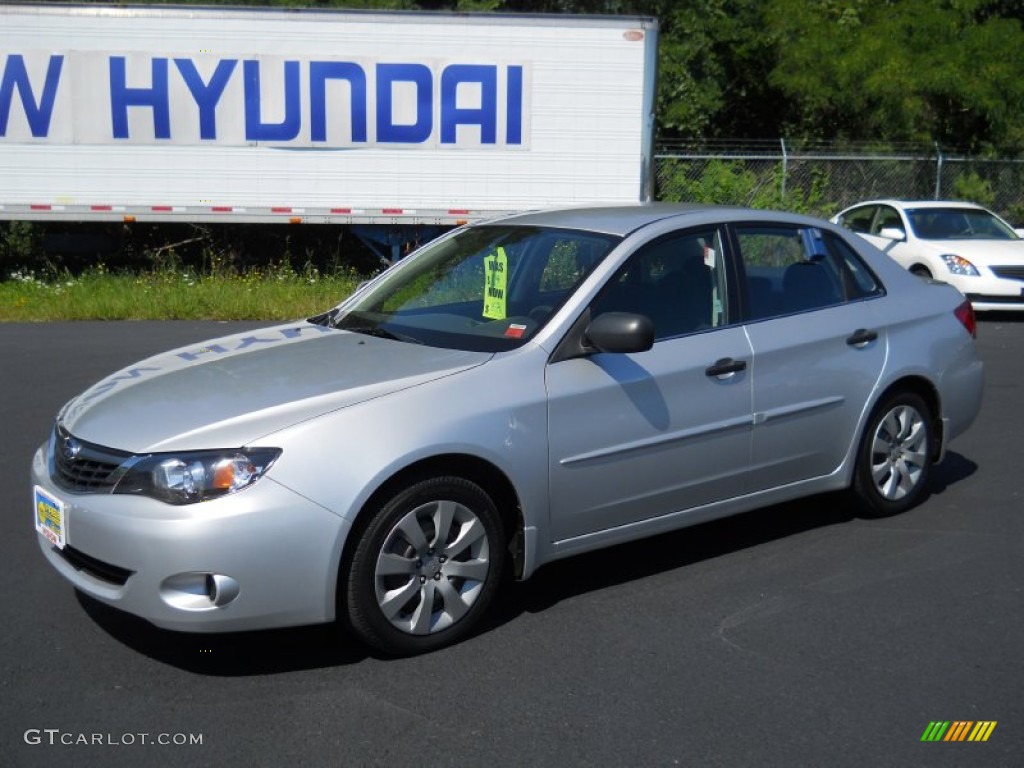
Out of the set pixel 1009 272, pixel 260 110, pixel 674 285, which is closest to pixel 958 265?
pixel 1009 272

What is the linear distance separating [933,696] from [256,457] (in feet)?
8.07

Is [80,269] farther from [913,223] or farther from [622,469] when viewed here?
[622,469]

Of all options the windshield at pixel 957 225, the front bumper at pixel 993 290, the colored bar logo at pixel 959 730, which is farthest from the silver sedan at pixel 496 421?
the windshield at pixel 957 225

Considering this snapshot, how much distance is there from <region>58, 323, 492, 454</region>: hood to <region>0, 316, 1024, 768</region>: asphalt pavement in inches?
33.5

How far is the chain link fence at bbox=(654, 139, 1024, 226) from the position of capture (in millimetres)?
20891

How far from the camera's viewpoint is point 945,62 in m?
22.7

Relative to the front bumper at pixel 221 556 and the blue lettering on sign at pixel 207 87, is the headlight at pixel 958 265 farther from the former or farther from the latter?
the front bumper at pixel 221 556

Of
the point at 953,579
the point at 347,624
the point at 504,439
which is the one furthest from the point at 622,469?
the point at 953,579

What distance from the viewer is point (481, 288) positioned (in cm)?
535

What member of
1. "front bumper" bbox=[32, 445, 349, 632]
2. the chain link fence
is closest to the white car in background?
the chain link fence

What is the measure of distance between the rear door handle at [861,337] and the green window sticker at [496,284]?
1731 mm

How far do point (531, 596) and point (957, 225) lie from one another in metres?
12.5

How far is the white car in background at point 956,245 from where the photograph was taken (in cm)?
1435

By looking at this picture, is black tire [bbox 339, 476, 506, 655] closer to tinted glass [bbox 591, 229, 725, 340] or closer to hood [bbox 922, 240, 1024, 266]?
tinted glass [bbox 591, 229, 725, 340]
